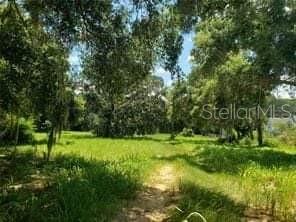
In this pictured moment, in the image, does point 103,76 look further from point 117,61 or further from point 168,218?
point 168,218

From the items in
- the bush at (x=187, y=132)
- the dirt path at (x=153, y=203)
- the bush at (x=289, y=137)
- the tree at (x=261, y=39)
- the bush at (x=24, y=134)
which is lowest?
the dirt path at (x=153, y=203)

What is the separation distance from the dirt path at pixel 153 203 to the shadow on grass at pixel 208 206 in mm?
376

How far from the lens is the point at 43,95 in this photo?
2394cm

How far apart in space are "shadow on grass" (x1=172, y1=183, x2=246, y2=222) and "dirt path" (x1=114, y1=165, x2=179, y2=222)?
1.23 feet

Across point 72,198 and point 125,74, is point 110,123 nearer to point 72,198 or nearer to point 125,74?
point 125,74

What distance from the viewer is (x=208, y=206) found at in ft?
37.1

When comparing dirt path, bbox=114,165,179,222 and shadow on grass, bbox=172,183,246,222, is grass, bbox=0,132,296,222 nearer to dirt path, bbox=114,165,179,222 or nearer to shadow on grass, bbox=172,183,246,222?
shadow on grass, bbox=172,183,246,222

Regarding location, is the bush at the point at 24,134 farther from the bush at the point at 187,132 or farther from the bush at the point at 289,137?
the bush at the point at 187,132

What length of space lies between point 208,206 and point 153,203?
164 cm

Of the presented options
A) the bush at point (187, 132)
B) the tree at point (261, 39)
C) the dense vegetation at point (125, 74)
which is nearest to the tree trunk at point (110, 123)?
the bush at point (187, 132)

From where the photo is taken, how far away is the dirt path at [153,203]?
1066 centimetres

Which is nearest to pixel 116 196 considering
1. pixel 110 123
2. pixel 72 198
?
pixel 72 198

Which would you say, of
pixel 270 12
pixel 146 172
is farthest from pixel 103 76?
pixel 270 12

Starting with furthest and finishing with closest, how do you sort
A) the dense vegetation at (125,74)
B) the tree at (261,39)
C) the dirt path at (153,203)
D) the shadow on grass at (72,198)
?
the tree at (261,39)
the dense vegetation at (125,74)
the dirt path at (153,203)
the shadow on grass at (72,198)
